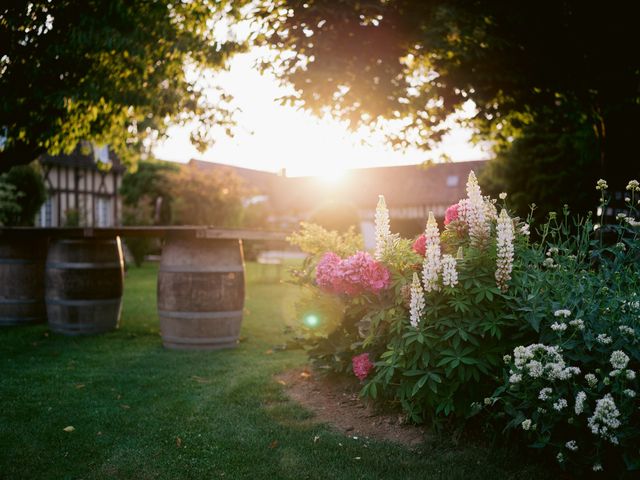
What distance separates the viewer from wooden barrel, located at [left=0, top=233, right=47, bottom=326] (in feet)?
28.0

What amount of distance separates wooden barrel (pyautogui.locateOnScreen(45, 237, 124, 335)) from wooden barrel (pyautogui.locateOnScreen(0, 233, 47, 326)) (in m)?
0.79

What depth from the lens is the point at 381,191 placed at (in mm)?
44906

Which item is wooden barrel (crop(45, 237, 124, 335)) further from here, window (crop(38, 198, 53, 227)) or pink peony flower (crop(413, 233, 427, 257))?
window (crop(38, 198, 53, 227))

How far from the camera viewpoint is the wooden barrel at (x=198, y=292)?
684 centimetres

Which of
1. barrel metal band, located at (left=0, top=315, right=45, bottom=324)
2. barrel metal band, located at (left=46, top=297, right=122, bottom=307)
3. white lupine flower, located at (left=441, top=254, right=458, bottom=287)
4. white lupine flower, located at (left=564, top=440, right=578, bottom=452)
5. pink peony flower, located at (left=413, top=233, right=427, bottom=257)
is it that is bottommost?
barrel metal band, located at (left=0, top=315, right=45, bottom=324)

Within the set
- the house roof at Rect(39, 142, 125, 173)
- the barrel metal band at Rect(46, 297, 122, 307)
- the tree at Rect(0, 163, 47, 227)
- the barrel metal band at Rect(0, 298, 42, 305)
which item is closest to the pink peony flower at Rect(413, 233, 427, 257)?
the barrel metal band at Rect(46, 297, 122, 307)

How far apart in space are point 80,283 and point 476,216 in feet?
19.7

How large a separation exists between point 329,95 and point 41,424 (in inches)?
230

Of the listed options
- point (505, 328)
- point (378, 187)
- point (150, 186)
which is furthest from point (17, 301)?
point (378, 187)

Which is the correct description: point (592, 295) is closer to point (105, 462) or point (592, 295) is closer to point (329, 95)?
point (105, 462)

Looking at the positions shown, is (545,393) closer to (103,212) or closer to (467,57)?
(467,57)

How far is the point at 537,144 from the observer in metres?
17.5

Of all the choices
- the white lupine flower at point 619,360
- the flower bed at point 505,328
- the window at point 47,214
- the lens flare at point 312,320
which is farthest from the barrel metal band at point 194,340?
the window at point 47,214

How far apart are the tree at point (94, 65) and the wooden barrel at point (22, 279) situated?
5.62 ft
